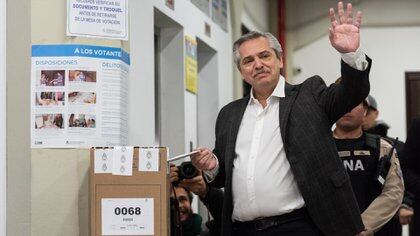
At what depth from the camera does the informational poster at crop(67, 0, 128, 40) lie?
2.86 metres

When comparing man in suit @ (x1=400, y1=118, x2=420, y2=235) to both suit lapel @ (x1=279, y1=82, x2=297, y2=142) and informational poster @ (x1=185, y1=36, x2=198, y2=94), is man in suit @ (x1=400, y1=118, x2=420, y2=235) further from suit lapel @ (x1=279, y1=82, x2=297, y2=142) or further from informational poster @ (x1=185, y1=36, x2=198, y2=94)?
informational poster @ (x1=185, y1=36, x2=198, y2=94)

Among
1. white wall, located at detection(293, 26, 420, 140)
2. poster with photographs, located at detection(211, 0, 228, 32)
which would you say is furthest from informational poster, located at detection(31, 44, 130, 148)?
white wall, located at detection(293, 26, 420, 140)

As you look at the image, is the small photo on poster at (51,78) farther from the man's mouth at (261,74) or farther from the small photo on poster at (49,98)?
the man's mouth at (261,74)

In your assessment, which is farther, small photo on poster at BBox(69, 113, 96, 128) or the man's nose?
small photo on poster at BBox(69, 113, 96, 128)

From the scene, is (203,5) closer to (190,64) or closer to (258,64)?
(190,64)

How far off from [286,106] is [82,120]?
0.91m

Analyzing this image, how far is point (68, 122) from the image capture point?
9.29ft

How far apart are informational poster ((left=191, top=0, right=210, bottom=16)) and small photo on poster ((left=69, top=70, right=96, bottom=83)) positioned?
68.8 inches

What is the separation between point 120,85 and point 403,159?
1634 millimetres

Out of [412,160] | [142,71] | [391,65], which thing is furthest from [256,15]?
[142,71]

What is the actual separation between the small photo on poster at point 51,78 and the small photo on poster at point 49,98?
0.04 m

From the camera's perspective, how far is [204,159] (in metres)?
2.56

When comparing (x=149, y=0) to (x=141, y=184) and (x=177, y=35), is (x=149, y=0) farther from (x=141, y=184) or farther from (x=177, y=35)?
(x=141, y=184)

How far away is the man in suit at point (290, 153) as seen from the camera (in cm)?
224
